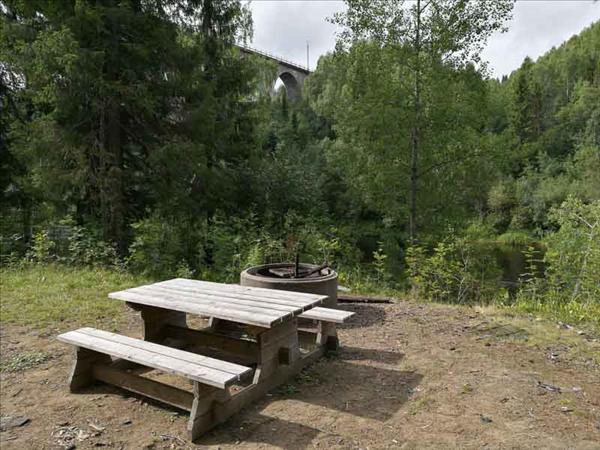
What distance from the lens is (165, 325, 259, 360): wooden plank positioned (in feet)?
11.9

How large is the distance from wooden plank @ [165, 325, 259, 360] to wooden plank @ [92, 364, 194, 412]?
75 centimetres

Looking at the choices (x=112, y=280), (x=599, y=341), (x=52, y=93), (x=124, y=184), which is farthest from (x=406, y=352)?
(x=52, y=93)

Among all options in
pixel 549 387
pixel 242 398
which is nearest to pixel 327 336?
pixel 242 398

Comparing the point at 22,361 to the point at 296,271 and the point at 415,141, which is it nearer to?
the point at 296,271

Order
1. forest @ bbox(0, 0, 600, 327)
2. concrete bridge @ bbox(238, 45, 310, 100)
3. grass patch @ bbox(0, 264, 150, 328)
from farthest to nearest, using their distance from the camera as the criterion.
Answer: concrete bridge @ bbox(238, 45, 310, 100) < forest @ bbox(0, 0, 600, 327) < grass patch @ bbox(0, 264, 150, 328)

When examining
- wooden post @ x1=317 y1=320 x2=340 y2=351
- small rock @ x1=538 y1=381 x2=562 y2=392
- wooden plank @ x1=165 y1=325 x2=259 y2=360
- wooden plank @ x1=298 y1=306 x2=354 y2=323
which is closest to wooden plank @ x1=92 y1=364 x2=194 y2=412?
wooden plank @ x1=165 y1=325 x2=259 y2=360

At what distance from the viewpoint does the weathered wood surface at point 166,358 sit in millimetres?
2480

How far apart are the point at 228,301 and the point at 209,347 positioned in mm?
899

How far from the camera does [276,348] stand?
3256 millimetres

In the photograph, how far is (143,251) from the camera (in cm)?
826

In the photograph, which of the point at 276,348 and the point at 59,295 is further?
the point at 59,295

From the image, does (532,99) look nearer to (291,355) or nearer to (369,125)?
(369,125)

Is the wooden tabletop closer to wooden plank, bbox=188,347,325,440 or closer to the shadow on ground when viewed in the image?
wooden plank, bbox=188,347,325,440

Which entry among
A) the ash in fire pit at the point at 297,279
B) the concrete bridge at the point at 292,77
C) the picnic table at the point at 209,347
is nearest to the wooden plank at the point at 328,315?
the picnic table at the point at 209,347
